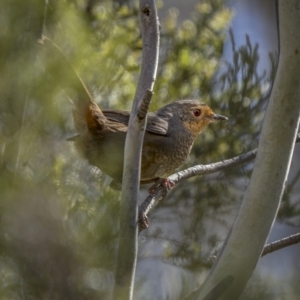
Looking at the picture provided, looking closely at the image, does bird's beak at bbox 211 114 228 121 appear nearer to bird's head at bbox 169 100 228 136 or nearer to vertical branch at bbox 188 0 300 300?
bird's head at bbox 169 100 228 136

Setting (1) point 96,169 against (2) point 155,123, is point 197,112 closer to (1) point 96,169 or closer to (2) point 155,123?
(2) point 155,123

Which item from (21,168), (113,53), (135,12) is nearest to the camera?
(21,168)

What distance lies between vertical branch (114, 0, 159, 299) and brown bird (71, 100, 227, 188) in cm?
107

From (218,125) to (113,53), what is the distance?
3.74ft

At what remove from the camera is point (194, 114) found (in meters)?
3.75

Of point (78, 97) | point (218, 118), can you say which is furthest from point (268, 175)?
point (218, 118)

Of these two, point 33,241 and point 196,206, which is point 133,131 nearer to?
point 33,241

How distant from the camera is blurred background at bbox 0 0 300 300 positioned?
2.13 metres

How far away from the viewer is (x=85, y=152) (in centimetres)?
321

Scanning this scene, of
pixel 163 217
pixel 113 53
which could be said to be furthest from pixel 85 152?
pixel 163 217

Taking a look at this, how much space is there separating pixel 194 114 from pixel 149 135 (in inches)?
14.4

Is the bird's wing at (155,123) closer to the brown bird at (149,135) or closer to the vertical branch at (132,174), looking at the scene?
the brown bird at (149,135)

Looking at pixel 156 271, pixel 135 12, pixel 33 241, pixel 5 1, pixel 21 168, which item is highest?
pixel 135 12

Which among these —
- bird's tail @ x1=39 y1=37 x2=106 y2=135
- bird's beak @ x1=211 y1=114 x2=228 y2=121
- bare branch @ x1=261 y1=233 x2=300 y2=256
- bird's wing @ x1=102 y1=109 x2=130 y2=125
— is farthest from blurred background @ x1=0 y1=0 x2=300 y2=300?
bare branch @ x1=261 y1=233 x2=300 y2=256
